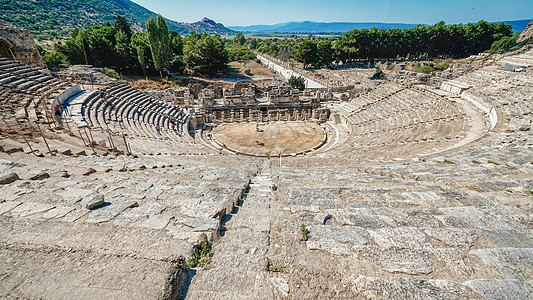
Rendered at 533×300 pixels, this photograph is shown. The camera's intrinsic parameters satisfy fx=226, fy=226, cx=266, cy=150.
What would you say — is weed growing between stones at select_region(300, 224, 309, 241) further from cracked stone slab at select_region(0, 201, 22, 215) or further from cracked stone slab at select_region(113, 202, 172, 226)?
cracked stone slab at select_region(0, 201, 22, 215)

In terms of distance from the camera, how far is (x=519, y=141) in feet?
38.2

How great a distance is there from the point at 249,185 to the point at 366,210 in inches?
140

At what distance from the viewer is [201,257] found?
325 centimetres

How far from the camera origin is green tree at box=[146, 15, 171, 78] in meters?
40.7

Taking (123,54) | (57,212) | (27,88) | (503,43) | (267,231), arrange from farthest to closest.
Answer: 1. (503,43)
2. (123,54)
3. (27,88)
4. (267,231)
5. (57,212)

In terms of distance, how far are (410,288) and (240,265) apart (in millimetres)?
2139

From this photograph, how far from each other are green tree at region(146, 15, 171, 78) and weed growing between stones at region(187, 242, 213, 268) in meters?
46.8

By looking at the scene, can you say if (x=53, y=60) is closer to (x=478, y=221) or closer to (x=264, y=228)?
(x=264, y=228)

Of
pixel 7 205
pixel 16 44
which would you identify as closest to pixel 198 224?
pixel 7 205

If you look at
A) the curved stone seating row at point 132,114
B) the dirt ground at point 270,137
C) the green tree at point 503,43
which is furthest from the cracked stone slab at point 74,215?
the green tree at point 503,43

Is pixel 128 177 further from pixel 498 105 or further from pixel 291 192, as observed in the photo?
pixel 498 105

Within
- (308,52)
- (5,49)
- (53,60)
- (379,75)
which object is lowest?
(379,75)

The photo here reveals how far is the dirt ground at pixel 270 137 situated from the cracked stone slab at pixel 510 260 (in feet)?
60.5

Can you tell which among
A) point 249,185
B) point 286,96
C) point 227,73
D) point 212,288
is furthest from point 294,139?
point 227,73
